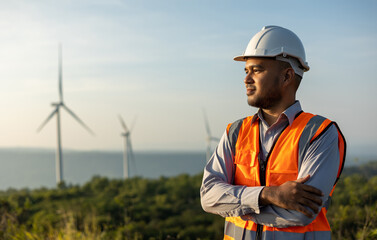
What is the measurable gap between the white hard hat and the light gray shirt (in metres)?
0.35

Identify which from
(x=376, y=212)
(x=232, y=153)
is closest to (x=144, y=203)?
(x=376, y=212)

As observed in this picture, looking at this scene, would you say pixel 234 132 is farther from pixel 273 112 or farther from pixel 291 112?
pixel 291 112

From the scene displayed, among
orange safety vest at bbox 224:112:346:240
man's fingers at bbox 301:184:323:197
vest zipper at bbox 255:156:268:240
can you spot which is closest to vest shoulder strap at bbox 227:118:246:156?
orange safety vest at bbox 224:112:346:240

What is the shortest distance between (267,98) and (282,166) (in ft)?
1.87

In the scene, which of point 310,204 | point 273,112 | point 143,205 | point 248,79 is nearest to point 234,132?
point 273,112

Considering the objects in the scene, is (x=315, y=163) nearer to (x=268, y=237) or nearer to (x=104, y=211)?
(x=268, y=237)

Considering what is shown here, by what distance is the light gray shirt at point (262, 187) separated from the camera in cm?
326

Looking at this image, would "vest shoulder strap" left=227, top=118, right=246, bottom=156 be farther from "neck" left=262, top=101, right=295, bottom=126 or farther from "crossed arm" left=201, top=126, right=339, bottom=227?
"crossed arm" left=201, top=126, right=339, bottom=227

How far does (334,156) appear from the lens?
3.33m

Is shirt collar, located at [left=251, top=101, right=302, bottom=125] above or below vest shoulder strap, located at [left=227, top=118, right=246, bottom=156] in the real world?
above

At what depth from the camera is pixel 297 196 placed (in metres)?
3.17

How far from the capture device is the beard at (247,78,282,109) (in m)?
3.53

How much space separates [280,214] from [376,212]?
185 inches

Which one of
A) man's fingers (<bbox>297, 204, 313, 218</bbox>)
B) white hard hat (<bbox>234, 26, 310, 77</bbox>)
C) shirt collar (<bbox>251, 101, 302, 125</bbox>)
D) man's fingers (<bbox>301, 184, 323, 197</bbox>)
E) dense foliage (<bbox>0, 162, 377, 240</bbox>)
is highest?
white hard hat (<bbox>234, 26, 310, 77</bbox>)
